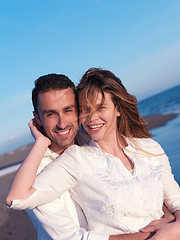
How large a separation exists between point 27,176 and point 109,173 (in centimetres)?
68

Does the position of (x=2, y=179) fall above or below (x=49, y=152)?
below

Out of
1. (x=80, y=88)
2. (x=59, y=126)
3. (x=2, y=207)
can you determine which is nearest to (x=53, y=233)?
(x=59, y=126)

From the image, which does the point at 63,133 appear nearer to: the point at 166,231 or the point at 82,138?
the point at 82,138

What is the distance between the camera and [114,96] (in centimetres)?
253

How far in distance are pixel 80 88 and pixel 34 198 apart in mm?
1051

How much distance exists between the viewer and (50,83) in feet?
7.70

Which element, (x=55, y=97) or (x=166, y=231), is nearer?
(x=166, y=231)

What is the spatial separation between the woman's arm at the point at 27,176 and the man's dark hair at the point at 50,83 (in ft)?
1.49

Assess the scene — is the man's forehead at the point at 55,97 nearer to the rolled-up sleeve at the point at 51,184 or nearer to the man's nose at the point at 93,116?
the man's nose at the point at 93,116

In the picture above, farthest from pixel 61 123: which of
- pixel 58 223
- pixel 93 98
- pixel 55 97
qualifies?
pixel 58 223

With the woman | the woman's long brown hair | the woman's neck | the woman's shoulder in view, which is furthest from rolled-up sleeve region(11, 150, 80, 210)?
the woman's shoulder

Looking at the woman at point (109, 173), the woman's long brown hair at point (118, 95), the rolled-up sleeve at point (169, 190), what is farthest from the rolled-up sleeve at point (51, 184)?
the rolled-up sleeve at point (169, 190)

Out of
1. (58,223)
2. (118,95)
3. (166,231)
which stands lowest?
(166,231)

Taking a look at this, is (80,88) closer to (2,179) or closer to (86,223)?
(86,223)
